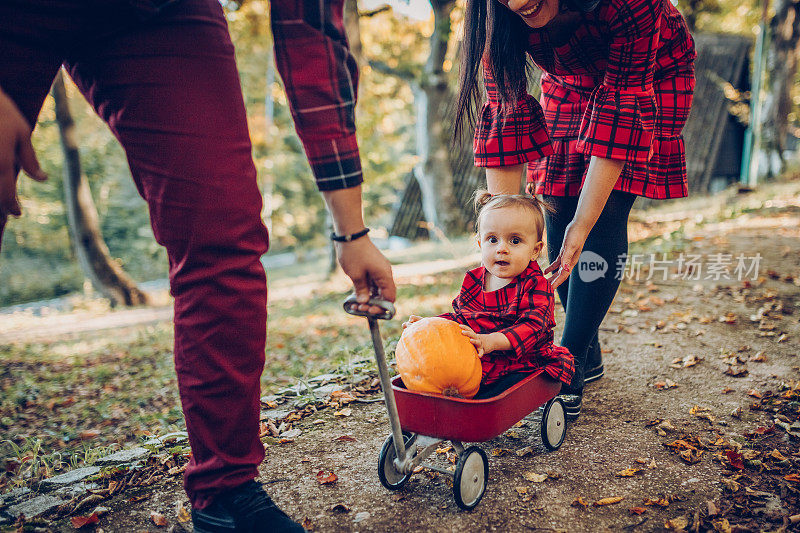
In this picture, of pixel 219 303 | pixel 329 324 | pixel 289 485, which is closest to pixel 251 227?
pixel 219 303

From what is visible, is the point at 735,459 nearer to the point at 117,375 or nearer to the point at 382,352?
the point at 382,352

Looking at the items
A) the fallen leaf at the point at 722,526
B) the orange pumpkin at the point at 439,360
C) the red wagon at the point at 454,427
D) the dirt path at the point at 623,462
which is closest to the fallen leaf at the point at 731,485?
the dirt path at the point at 623,462

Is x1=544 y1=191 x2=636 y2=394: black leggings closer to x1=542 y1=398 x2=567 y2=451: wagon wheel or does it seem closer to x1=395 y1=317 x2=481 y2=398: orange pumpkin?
x1=542 y1=398 x2=567 y2=451: wagon wheel

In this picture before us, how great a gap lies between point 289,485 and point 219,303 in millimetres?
1016

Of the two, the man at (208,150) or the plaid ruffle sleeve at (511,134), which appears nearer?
the man at (208,150)

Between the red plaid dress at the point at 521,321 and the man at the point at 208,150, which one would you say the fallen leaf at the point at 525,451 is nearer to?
the red plaid dress at the point at 521,321

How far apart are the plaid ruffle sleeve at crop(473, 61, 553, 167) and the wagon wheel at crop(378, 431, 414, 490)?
1.33 m

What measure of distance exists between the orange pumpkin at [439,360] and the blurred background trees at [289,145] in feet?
26.0

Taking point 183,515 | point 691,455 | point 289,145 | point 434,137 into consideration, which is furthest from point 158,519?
point 289,145

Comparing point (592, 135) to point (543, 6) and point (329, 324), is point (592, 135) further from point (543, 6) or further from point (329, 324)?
point (329, 324)

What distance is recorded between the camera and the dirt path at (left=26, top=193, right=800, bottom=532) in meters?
2.00

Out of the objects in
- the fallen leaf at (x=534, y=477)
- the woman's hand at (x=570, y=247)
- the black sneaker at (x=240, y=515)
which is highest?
the woman's hand at (x=570, y=247)

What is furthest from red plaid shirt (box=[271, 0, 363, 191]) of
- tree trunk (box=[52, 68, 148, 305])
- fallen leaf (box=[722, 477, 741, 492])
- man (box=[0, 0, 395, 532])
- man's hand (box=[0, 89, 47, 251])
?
tree trunk (box=[52, 68, 148, 305])

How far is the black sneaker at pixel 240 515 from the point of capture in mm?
1680
